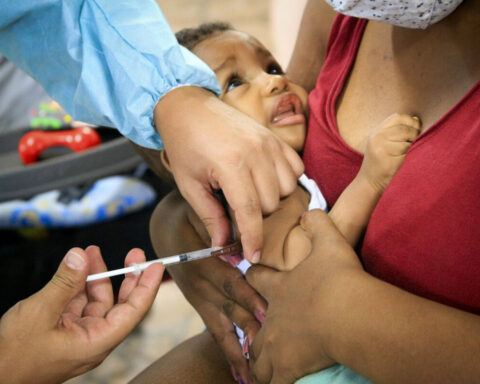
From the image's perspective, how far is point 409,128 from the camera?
71 cm

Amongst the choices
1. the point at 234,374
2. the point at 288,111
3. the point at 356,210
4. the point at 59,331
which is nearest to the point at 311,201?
the point at 356,210

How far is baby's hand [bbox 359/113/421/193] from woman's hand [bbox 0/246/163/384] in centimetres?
39

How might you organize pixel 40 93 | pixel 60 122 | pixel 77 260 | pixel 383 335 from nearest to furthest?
pixel 383 335, pixel 77 260, pixel 60 122, pixel 40 93

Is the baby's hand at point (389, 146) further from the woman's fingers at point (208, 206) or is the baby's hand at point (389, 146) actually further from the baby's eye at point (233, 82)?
the baby's eye at point (233, 82)

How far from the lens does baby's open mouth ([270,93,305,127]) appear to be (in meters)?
1.01

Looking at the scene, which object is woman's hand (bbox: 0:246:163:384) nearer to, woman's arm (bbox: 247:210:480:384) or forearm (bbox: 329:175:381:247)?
woman's arm (bbox: 247:210:480:384)

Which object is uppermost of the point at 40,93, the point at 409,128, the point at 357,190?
the point at 409,128

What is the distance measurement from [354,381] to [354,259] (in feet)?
0.53

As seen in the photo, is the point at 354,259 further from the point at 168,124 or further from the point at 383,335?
the point at 168,124

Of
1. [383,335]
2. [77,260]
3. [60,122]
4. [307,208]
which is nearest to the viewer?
[383,335]

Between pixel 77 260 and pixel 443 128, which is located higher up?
pixel 443 128

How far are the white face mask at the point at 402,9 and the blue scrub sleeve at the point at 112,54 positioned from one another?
0.30m

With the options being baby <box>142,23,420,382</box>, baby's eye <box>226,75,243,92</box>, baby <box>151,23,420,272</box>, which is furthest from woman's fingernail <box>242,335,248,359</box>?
baby's eye <box>226,75,243,92</box>

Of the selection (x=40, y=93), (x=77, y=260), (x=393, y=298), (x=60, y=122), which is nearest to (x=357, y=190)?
(x=393, y=298)
